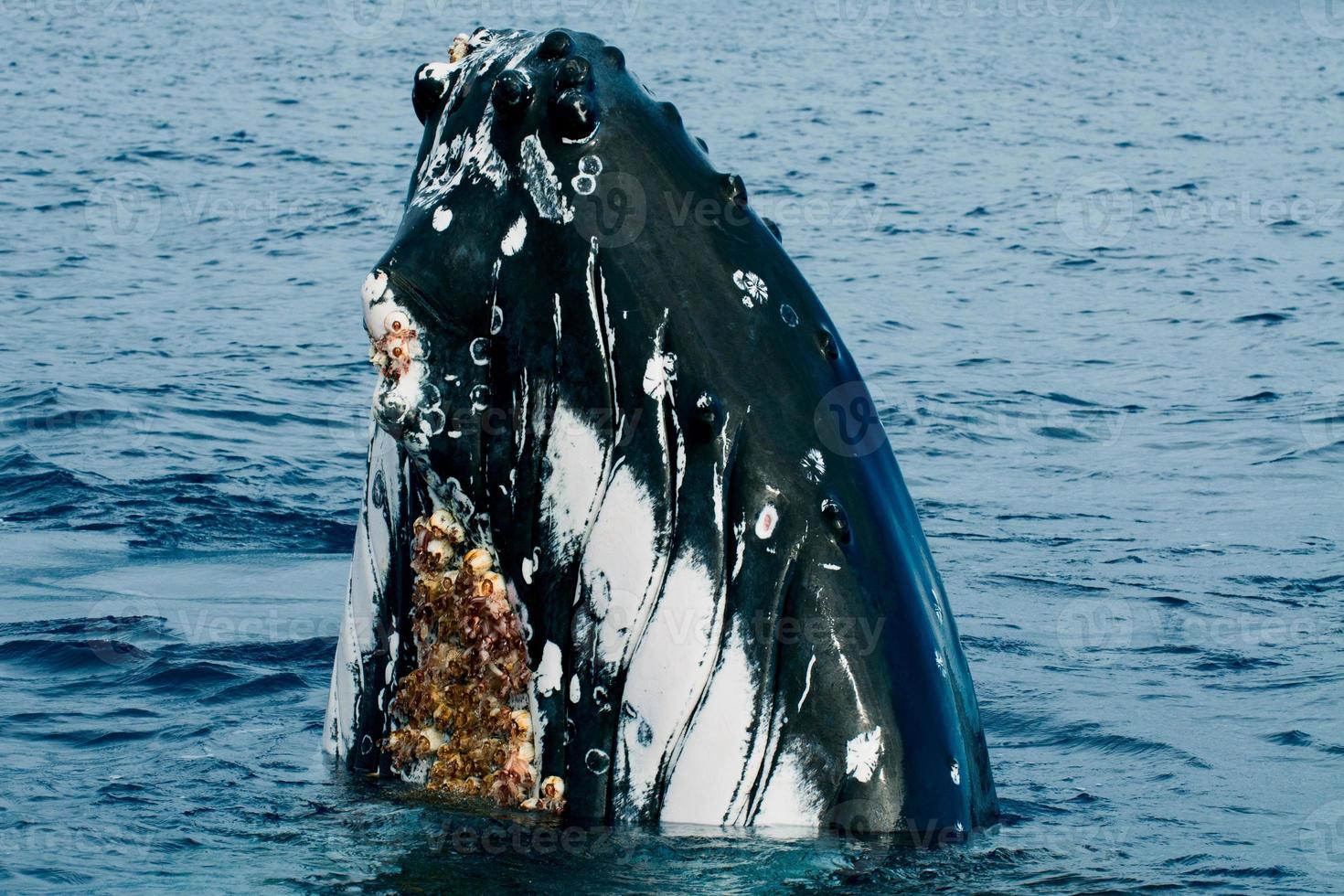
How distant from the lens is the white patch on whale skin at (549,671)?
408cm

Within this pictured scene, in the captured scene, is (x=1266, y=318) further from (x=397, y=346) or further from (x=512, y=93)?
(x=397, y=346)

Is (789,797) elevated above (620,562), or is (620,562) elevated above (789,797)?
(620,562)

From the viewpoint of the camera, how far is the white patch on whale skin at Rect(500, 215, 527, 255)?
406 centimetres

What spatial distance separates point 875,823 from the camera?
3.95m

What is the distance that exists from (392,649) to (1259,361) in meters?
15.3

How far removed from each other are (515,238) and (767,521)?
2.72 feet

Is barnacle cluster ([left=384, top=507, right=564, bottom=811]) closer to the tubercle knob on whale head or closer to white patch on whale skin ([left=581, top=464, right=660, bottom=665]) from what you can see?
white patch on whale skin ([left=581, top=464, right=660, bottom=665])

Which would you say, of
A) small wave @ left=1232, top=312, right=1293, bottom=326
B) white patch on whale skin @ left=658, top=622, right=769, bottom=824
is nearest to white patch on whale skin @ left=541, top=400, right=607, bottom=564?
white patch on whale skin @ left=658, top=622, right=769, bottom=824

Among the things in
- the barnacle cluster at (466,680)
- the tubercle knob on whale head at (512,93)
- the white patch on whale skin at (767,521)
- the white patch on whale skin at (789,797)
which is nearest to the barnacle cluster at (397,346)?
the barnacle cluster at (466,680)

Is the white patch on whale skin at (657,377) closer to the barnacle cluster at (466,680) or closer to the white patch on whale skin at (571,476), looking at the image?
the white patch on whale skin at (571,476)

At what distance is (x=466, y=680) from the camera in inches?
171

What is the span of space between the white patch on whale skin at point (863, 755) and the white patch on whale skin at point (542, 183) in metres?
1.27

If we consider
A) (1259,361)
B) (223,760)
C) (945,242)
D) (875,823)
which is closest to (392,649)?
(875,823)

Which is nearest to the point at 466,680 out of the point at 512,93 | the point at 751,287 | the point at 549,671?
the point at 549,671
